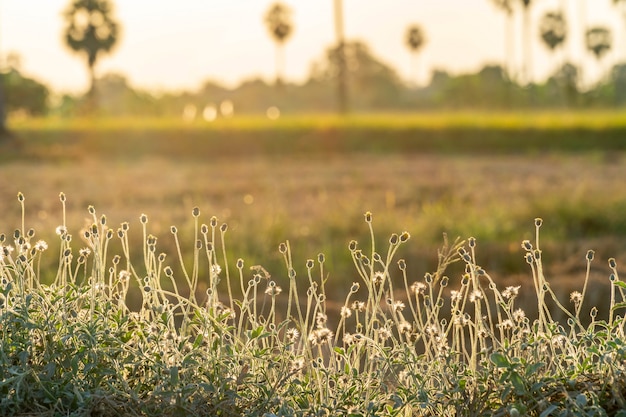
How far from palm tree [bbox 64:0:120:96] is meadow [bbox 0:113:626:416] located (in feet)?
69.6

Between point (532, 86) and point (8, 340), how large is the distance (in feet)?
246

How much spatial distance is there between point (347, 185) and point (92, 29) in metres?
38.7

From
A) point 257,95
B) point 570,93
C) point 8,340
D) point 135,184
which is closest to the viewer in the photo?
point 8,340

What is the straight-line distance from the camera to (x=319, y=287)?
1116cm

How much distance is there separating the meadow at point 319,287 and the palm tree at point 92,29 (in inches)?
835

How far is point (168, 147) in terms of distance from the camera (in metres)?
45.2

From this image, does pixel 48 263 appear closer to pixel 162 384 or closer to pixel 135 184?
pixel 162 384

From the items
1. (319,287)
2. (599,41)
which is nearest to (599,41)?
(599,41)

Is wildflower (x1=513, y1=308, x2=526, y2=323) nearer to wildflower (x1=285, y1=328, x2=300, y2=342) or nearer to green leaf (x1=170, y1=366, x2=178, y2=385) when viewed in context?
wildflower (x1=285, y1=328, x2=300, y2=342)

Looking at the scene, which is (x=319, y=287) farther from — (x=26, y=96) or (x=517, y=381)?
(x=26, y=96)

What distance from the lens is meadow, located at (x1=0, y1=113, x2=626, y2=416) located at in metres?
3.95

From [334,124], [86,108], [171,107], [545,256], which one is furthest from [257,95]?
[545,256]

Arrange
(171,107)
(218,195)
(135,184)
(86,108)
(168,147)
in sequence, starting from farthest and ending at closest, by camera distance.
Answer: (171,107)
(86,108)
(168,147)
(135,184)
(218,195)

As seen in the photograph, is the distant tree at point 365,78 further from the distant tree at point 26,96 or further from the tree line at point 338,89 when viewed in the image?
the distant tree at point 26,96
